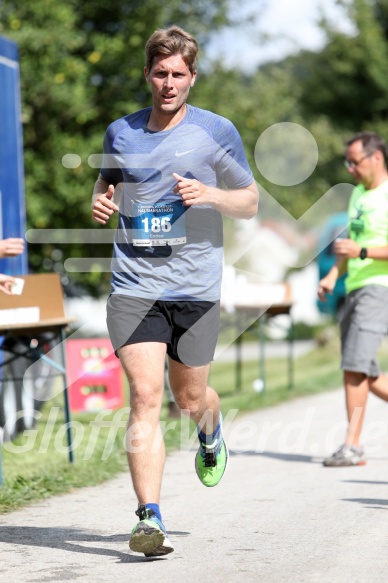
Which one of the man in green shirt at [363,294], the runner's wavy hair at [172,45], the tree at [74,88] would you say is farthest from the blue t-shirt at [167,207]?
the tree at [74,88]

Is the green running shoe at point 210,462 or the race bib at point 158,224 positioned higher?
the race bib at point 158,224

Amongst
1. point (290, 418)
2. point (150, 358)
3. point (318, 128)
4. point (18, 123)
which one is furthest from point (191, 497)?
point (318, 128)

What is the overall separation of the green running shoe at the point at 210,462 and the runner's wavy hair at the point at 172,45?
1.78 meters

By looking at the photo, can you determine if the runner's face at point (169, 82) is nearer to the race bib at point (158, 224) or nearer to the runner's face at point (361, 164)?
the race bib at point (158, 224)

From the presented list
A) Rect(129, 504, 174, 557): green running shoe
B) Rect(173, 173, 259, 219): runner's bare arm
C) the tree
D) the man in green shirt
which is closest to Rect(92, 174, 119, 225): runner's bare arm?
Rect(173, 173, 259, 219): runner's bare arm

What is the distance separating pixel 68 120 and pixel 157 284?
14.5 meters

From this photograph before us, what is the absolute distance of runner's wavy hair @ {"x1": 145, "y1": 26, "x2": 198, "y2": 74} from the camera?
A: 17.1 feet

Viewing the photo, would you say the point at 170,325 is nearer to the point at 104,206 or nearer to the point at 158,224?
the point at 158,224

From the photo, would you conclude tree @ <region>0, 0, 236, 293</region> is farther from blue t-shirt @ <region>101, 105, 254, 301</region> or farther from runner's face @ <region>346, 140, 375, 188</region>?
blue t-shirt @ <region>101, 105, 254, 301</region>

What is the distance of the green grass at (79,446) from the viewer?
704 cm

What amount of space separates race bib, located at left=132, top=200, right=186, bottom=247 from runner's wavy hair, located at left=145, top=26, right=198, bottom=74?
0.61 meters

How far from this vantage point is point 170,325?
209 inches

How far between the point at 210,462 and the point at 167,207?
1.35m

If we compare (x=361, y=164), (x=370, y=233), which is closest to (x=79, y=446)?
(x=370, y=233)
